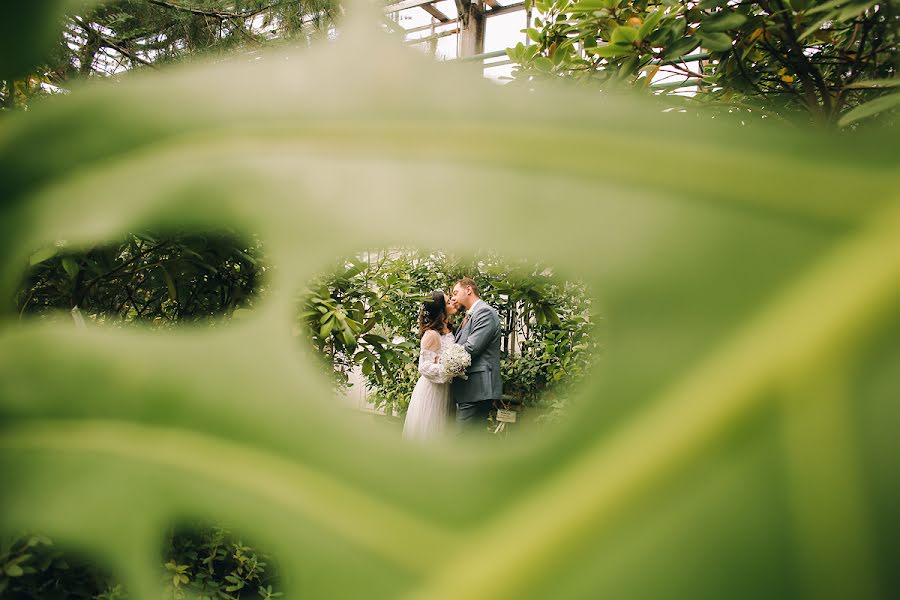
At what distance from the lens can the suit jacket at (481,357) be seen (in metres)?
2.16

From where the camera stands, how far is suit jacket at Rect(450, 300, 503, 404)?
84.9 inches

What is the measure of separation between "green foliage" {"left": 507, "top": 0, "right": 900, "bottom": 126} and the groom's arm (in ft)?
4.57

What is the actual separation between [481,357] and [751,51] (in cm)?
172

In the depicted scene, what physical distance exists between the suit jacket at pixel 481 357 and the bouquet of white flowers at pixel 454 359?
0.03 meters

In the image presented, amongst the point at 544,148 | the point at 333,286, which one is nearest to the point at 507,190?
the point at 544,148

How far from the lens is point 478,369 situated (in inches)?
89.6

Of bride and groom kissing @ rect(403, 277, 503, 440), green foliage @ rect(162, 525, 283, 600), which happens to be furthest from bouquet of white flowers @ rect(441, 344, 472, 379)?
green foliage @ rect(162, 525, 283, 600)

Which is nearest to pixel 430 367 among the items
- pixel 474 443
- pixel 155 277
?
pixel 155 277

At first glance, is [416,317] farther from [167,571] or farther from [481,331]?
[167,571]

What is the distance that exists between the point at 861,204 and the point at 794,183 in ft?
0.04

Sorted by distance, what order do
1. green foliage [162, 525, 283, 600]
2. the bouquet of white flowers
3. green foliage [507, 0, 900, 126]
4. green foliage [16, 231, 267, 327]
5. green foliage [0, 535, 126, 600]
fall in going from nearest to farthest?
green foliage [507, 0, 900, 126]
green foliage [0, 535, 126, 600]
green foliage [16, 231, 267, 327]
green foliage [162, 525, 283, 600]
the bouquet of white flowers

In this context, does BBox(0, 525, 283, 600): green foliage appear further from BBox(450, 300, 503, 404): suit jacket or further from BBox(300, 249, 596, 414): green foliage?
BBox(450, 300, 503, 404): suit jacket

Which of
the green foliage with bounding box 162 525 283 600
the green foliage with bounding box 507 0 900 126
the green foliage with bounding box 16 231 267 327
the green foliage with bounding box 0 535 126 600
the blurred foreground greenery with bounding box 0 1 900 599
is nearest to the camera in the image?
the blurred foreground greenery with bounding box 0 1 900 599

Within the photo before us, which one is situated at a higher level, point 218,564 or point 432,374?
point 432,374
